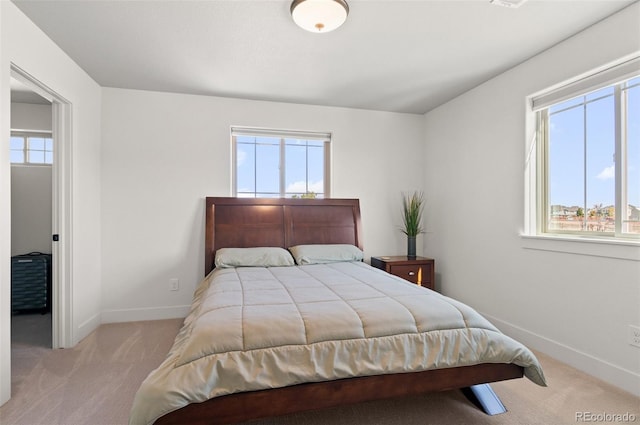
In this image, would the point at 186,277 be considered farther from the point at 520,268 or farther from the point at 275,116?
the point at 520,268

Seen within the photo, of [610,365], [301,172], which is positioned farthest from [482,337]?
[301,172]

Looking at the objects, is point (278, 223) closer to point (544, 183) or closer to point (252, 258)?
point (252, 258)

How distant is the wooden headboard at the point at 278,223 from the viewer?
138 inches

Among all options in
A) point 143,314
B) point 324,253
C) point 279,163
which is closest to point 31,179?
point 143,314

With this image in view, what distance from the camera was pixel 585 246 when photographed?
2271 mm

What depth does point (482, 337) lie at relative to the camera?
5.60ft

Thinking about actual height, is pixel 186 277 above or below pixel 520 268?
below

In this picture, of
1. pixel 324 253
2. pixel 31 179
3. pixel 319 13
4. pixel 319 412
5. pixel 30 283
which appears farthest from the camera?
pixel 31 179

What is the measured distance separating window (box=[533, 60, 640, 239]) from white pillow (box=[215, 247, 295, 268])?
2.33 m

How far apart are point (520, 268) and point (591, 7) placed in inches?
76.7

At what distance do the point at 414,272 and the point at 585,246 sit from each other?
5.36 ft

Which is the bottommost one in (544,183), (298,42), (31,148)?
(544,183)

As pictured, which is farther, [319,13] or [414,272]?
[414,272]

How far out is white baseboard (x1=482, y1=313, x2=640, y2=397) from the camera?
2.01 m
